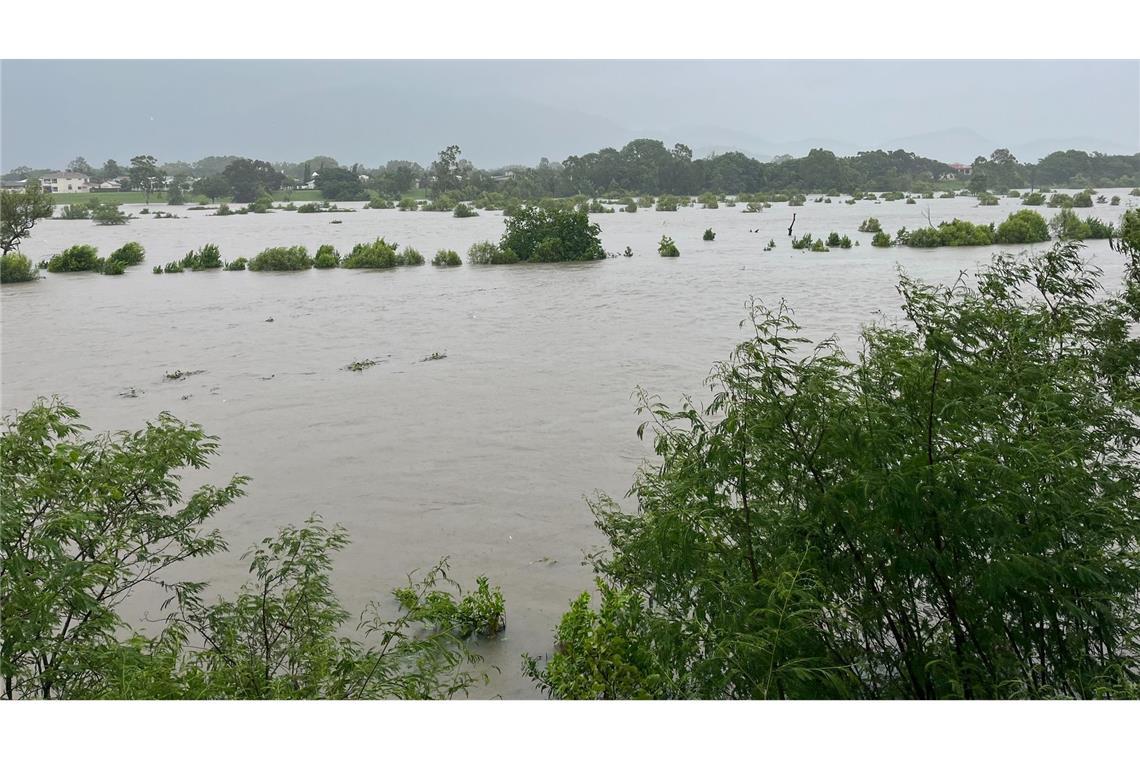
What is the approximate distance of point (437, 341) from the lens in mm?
15570

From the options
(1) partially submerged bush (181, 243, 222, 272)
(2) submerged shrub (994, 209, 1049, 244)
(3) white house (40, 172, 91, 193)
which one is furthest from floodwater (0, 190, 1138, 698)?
(3) white house (40, 172, 91, 193)

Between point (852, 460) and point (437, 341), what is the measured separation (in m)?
12.7

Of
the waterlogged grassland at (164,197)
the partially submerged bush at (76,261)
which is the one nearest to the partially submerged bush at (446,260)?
the partially submerged bush at (76,261)

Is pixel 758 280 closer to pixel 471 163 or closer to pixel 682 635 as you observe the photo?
pixel 682 635

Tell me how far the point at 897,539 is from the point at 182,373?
486 inches

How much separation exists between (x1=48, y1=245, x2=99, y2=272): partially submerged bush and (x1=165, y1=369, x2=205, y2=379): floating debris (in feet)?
46.3

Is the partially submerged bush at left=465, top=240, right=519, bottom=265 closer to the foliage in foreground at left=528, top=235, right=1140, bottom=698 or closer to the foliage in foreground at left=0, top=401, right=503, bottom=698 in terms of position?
the foliage in foreground at left=0, top=401, right=503, bottom=698

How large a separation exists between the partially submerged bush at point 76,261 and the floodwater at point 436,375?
1.00 meters

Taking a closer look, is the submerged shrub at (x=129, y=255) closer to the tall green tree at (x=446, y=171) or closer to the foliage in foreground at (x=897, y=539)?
the foliage in foreground at (x=897, y=539)

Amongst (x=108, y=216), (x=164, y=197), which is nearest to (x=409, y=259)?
(x=108, y=216)

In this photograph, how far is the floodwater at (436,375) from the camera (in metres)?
7.59

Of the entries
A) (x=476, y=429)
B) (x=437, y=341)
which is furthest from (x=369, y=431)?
(x=437, y=341)

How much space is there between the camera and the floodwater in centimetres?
759

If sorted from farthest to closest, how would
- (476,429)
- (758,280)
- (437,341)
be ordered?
1. (758,280)
2. (437,341)
3. (476,429)
